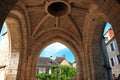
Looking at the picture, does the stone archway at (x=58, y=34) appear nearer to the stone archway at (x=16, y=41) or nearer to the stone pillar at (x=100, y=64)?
the stone archway at (x=16, y=41)

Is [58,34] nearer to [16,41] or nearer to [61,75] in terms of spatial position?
[16,41]

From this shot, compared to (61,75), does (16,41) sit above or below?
above

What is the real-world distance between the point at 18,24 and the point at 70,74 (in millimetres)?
18859

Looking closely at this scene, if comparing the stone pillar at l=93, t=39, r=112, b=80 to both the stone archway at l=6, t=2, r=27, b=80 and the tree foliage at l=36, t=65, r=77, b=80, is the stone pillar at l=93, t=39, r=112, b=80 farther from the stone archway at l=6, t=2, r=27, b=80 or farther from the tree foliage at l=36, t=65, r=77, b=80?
the tree foliage at l=36, t=65, r=77, b=80

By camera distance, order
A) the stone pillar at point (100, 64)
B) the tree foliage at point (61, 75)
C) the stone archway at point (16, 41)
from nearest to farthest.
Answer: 1. the stone archway at point (16, 41)
2. the stone pillar at point (100, 64)
3. the tree foliage at point (61, 75)

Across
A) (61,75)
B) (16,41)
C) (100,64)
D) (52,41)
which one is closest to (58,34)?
(52,41)

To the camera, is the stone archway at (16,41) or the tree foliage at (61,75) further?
the tree foliage at (61,75)

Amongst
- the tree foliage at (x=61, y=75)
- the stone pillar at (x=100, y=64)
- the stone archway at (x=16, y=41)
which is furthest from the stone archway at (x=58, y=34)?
the tree foliage at (x=61, y=75)

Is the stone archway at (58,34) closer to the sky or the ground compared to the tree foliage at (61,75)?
closer to the sky

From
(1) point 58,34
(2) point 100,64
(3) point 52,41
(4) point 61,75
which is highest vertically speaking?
(1) point 58,34

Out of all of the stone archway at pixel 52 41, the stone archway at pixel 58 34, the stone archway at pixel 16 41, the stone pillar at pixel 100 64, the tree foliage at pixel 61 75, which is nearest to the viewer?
the stone archway at pixel 16 41

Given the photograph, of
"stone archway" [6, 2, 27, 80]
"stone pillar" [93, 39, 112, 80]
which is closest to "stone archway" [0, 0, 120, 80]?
"stone archway" [6, 2, 27, 80]

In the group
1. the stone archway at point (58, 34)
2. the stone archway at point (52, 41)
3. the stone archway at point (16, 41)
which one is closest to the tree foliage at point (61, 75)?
the stone archway at point (52, 41)

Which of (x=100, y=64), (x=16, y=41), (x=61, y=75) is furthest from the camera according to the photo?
(x=61, y=75)
